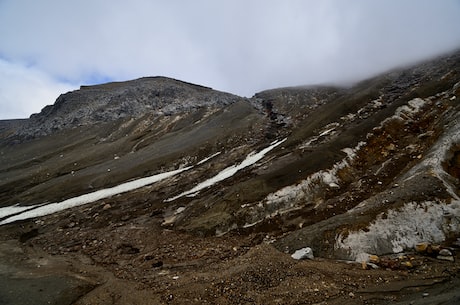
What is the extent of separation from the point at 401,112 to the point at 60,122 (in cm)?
9383

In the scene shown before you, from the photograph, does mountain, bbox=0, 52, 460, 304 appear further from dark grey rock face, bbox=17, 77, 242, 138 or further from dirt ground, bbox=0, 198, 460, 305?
dark grey rock face, bbox=17, 77, 242, 138

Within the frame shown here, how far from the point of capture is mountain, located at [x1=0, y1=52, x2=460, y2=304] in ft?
53.0

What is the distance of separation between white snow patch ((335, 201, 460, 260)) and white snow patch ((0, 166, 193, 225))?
29.7 meters

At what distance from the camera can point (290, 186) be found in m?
26.4

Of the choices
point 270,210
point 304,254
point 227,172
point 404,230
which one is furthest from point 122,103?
point 404,230

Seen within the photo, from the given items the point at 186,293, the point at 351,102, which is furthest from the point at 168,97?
the point at 186,293

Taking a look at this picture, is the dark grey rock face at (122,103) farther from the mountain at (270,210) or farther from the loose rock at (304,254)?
the loose rock at (304,254)

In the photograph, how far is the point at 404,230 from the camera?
18203mm

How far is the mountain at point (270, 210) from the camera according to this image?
16.2 meters

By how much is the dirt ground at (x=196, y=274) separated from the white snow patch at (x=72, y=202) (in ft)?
36.2

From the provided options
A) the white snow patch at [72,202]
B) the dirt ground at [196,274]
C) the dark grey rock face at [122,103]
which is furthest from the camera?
the dark grey rock face at [122,103]

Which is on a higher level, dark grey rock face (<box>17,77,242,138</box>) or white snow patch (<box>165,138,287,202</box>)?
dark grey rock face (<box>17,77,242,138</box>)

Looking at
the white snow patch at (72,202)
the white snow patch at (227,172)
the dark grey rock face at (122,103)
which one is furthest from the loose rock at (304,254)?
the dark grey rock face at (122,103)

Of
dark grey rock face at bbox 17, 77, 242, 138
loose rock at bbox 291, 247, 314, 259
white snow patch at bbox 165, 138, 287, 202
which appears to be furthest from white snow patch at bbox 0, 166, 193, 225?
dark grey rock face at bbox 17, 77, 242, 138
